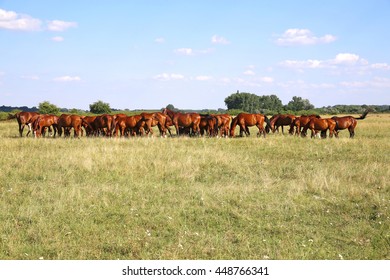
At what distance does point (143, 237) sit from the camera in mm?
6449

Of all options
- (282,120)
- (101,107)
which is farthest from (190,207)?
(101,107)

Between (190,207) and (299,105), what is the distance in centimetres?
9722

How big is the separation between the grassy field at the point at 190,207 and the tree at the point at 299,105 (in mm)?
88299

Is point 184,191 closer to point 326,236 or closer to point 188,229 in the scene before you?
point 188,229

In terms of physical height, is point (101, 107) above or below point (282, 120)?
above

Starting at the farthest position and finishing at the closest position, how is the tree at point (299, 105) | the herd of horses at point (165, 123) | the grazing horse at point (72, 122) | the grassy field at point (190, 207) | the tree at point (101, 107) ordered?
the tree at point (299, 105) → the tree at point (101, 107) → the grazing horse at point (72, 122) → the herd of horses at point (165, 123) → the grassy field at point (190, 207)

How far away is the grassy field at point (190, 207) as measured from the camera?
6027mm

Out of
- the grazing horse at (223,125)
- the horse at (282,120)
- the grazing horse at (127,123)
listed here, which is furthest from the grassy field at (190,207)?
the horse at (282,120)

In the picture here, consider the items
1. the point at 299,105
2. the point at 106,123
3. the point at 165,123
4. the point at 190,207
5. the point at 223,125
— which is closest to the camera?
the point at 190,207

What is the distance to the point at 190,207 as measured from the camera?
8.02 meters

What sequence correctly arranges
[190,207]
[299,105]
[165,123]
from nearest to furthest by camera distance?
[190,207]
[165,123]
[299,105]

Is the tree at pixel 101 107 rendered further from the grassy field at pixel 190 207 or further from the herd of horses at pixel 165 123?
the grassy field at pixel 190 207

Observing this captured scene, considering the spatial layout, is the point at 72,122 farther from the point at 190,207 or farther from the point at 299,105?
the point at 299,105

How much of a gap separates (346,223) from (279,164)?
592 centimetres
